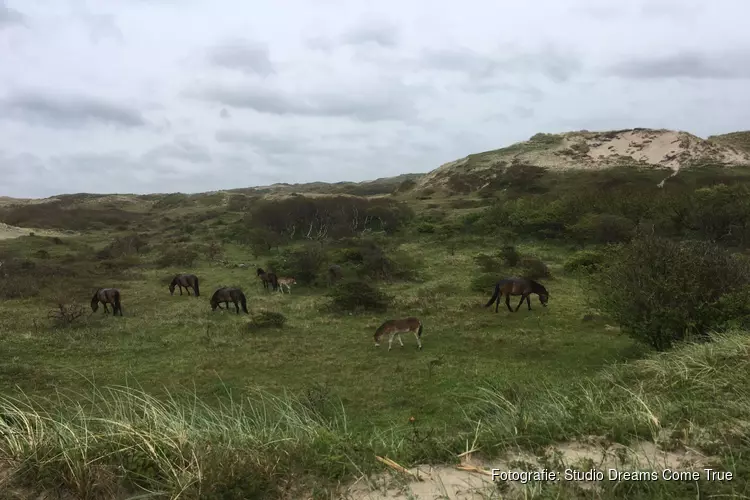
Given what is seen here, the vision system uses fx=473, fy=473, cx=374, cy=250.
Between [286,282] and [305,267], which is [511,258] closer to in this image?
[305,267]

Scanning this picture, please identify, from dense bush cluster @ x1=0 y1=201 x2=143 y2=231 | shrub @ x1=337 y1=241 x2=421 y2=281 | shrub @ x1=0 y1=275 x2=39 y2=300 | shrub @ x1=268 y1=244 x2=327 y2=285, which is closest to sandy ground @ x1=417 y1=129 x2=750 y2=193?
shrub @ x1=337 y1=241 x2=421 y2=281

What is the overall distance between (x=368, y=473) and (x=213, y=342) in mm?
10560

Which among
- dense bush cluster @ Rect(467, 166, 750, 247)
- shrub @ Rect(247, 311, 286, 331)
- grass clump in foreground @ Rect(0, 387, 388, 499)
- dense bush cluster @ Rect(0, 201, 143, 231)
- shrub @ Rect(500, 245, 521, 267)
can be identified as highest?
dense bush cluster @ Rect(0, 201, 143, 231)

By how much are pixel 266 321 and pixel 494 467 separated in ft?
38.4

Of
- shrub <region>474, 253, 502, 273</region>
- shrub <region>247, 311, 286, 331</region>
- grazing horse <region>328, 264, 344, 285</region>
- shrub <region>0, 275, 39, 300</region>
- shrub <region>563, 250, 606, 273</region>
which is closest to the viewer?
shrub <region>247, 311, 286, 331</region>

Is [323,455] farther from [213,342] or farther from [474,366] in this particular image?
[213,342]

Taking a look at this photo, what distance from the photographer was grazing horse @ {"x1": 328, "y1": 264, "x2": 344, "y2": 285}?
2207cm

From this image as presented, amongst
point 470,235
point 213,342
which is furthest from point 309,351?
point 470,235

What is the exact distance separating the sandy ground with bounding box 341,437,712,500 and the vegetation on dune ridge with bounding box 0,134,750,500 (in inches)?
1.9

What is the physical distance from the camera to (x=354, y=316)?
54.2 feet

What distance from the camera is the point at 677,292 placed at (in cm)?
998

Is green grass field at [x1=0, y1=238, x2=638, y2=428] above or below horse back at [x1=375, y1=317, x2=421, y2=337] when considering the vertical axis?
below

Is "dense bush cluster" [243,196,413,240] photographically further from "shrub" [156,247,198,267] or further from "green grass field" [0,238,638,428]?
"green grass field" [0,238,638,428]

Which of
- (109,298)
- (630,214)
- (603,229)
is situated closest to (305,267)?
(109,298)
